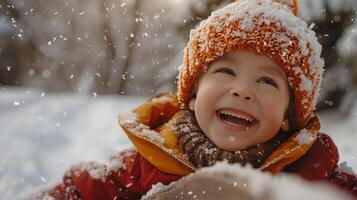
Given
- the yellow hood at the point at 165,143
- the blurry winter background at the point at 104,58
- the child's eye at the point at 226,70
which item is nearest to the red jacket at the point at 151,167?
the yellow hood at the point at 165,143

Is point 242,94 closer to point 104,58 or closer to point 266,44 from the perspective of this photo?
point 266,44

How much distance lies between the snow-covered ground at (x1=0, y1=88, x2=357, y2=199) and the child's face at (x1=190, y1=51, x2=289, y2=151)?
35.5 inches

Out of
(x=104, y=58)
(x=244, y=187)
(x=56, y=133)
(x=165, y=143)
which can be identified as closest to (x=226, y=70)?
(x=165, y=143)

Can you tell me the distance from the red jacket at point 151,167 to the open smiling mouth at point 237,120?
9 centimetres

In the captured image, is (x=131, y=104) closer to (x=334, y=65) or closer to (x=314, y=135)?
(x=334, y=65)

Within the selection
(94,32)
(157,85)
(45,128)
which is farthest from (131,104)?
(94,32)

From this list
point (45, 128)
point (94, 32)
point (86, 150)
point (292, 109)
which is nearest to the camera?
point (292, 109)

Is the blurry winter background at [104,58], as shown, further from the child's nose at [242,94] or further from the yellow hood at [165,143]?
the child's nose at [242,94]

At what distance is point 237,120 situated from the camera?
113cm

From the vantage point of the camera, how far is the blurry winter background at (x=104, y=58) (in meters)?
2.90

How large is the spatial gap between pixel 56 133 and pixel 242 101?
1.65 metres

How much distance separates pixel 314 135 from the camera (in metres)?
1.19

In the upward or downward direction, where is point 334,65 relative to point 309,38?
upward

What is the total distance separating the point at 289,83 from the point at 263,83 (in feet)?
0.30
